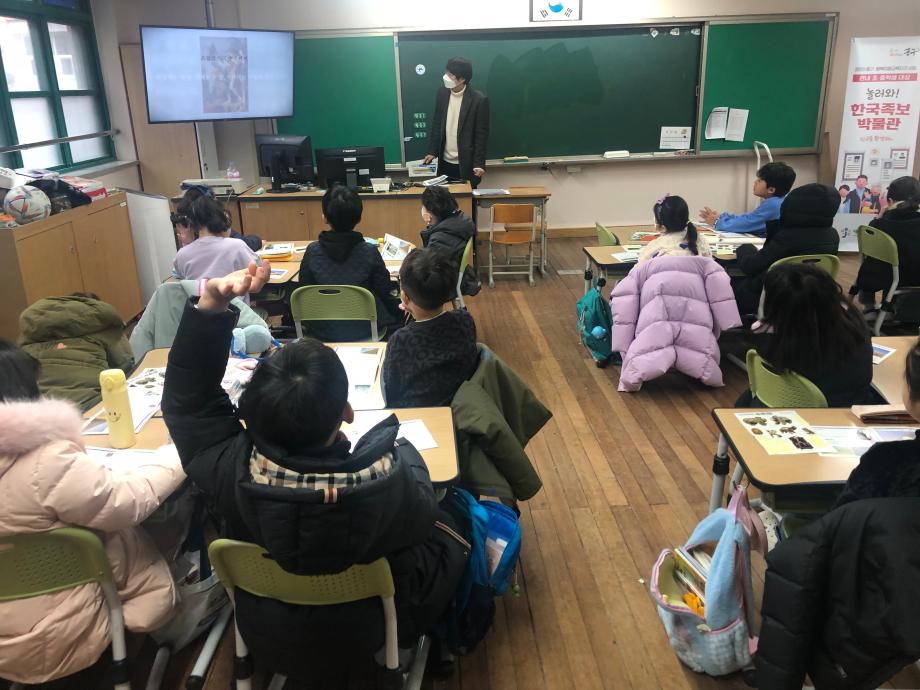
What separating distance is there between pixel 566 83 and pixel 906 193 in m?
3.67

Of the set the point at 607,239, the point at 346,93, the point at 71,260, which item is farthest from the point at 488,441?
the point at 346,93

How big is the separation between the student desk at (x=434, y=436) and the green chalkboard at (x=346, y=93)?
5.71 metres

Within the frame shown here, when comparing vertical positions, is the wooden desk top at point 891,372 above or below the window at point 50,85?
below

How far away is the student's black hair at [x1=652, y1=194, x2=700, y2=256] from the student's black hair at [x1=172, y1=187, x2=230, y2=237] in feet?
7.91

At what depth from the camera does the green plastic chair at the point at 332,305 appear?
349cm

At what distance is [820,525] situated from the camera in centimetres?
151

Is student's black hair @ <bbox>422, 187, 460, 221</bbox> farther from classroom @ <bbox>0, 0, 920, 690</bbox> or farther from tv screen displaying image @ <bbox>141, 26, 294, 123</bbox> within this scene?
tv screen displaying image @ <bbox>141, 26, 294, 123</bbox>

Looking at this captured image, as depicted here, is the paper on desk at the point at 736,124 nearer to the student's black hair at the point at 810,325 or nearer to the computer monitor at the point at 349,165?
the computer monitor at the point at 349,165

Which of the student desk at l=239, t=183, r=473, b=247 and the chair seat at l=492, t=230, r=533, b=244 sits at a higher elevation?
the student desk at l=239, t=183, r=473, b=247

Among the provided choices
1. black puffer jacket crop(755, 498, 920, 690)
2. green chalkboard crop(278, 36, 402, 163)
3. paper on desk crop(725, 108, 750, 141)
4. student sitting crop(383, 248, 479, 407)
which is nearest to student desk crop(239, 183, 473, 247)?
green chalkboard crop(278, 36, 402, 163)

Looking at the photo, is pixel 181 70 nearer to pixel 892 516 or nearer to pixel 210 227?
pixel 210 227

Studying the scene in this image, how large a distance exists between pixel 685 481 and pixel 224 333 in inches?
92.2

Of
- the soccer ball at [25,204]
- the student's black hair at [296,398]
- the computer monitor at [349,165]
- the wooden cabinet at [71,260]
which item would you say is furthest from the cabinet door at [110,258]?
the student's black hair at [296,398]

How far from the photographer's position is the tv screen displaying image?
633 cm
